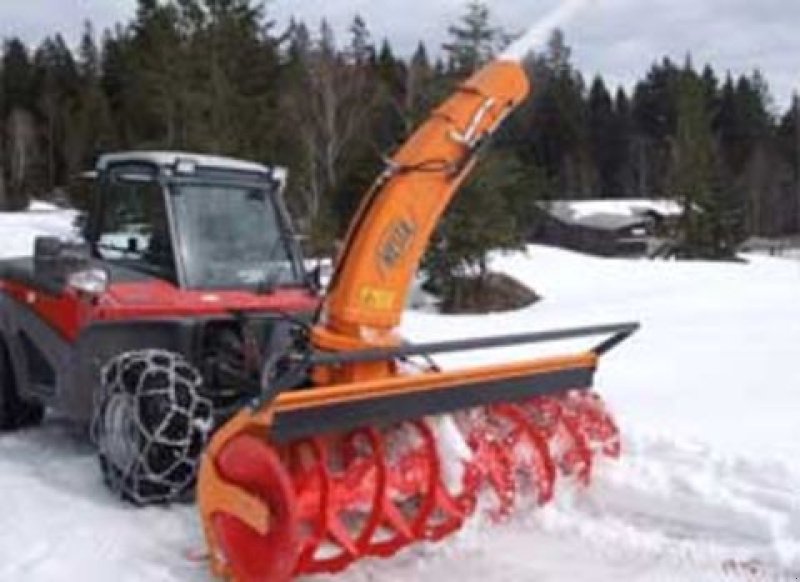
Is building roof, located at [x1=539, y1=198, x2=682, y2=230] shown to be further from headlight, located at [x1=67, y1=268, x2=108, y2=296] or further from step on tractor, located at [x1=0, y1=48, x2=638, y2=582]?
headlight, located at [x1=67, y1=268, x2=108, y2=296]

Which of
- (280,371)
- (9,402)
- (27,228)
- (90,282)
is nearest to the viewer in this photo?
(280,371)

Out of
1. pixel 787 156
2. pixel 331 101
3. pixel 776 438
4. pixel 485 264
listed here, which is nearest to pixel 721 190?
pixel 331 101

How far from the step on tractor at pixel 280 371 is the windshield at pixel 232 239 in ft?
0.05

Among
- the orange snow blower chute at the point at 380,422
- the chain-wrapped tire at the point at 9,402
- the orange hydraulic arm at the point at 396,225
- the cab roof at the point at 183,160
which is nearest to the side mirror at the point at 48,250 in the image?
the cab roof at the point at 183,160

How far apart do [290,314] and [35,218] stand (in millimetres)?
42376

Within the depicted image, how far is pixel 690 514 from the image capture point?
690 centimetres

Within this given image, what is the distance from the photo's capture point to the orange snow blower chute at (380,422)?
564 centimetres

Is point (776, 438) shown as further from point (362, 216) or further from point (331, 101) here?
point (331, 101)

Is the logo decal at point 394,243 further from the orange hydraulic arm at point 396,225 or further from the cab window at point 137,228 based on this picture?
the cab window at point 137,228

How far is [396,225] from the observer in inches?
244

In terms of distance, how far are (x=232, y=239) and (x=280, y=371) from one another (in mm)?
1476

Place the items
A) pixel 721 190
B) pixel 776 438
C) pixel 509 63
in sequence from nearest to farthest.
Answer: pixel 509 63 < pixel 776 438 < pixel 721 190

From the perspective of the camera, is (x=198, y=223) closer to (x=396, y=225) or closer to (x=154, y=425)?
(x=154, y=425)

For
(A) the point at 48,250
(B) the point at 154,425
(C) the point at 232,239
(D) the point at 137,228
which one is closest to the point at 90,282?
(A) the point at 48,250
